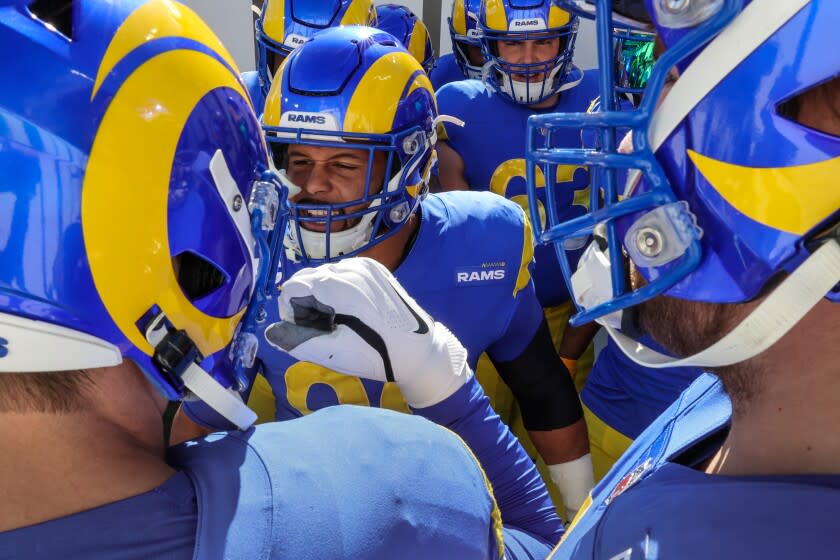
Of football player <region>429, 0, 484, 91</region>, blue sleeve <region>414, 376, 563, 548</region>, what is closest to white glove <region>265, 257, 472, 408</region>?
blue sleeve <region>414, 376, 563, 548</region>

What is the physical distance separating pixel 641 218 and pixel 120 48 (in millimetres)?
582

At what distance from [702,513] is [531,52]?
2.36 metres

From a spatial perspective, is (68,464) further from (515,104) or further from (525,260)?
(515,104)

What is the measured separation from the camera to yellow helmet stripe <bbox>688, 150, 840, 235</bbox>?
66cm

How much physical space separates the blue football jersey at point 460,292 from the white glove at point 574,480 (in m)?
0.31

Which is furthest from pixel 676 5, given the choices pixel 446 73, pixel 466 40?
pixel 446 73

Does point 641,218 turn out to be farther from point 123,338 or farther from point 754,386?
point 123,338

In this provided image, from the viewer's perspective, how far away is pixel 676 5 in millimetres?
722

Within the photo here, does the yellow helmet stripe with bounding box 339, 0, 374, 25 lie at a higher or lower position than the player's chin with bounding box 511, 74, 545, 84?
higher

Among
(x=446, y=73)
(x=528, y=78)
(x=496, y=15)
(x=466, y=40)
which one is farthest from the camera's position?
(x=446, y=73)

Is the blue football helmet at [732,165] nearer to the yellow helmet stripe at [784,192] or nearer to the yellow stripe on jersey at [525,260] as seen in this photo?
the yellow helmet stripe at [784,192]

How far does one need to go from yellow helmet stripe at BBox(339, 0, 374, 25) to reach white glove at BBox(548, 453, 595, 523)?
205cm

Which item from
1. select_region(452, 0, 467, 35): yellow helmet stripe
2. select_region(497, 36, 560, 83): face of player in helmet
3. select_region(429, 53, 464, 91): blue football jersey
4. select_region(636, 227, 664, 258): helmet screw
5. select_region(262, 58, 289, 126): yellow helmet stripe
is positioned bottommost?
select_region(636, 227, 664, 258): helmet screw

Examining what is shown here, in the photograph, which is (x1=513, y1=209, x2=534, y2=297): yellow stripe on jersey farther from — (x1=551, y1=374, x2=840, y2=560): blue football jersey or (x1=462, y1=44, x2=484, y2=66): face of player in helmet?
(x1=462, y1=44, x2=484, y2=66): face of player in helmet
